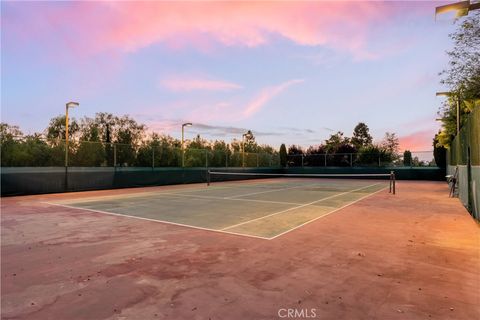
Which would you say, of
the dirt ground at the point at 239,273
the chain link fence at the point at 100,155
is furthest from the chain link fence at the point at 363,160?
the dirt ground at the point at 239,273

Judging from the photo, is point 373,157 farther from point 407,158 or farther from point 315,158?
point 315,158

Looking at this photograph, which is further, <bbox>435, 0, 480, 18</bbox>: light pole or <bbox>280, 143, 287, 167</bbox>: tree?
<bbox>280, 143, 287, 167</bbox>: tree

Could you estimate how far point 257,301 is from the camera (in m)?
3.34

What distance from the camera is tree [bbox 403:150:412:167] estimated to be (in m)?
31.0

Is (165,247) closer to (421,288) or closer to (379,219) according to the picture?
(421,288)

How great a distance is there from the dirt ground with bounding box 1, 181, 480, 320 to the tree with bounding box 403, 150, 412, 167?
26.0 meters

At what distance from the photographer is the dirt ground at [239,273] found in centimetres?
317

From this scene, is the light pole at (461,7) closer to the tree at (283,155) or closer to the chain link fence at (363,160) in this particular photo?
the chain link fence at (363,160)

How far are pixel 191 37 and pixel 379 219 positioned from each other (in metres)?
10.0

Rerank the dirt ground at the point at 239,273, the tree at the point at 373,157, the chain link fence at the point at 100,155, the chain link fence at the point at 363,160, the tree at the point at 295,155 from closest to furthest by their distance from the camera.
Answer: the dirt ground at the point at 239,273 → the chain link fence at the point at 100,155 → the chain link fence at the point at 363,160 → the tree at the point at 373,157 → the tree at the point at 295,155

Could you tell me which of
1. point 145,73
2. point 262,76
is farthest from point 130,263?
point 262,76

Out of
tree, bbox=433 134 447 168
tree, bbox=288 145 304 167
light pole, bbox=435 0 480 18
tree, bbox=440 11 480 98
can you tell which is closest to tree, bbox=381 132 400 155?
tree, bbox=288 145 304 167

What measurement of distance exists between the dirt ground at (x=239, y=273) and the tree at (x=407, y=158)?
85.3 ft

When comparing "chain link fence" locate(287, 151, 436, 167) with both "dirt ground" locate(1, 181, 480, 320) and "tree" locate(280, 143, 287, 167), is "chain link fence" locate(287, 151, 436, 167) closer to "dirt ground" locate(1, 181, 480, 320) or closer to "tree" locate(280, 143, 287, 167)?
"tree" locate(280, 143, 287, 167)
